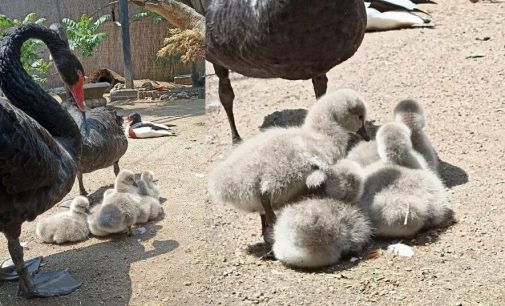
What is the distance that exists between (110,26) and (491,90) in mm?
9994

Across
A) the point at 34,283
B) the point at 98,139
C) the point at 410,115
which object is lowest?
the point at 34,283

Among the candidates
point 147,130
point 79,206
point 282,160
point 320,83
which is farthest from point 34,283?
point 147,130

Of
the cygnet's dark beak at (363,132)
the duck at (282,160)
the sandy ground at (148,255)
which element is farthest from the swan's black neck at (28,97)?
the cygnet's dark beak at (363,132)

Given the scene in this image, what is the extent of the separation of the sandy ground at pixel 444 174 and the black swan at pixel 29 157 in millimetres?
778

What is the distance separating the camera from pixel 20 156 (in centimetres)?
251

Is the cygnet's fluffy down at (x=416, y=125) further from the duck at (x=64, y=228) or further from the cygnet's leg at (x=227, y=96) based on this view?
the duck at (x=64, y=228)

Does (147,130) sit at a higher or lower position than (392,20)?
lower

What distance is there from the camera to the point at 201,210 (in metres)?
3.82

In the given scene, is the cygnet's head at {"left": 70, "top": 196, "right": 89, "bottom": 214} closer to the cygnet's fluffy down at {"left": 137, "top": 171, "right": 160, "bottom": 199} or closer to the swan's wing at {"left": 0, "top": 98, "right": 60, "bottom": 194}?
the cygnet's fluffy down at {"left": 137, "top": 171, "right": 160, "bottom": 199}

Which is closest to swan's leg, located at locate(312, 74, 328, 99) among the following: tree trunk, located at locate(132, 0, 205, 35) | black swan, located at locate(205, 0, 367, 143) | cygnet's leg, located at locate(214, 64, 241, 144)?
black swan, located at locate(205, 0, 367, 143)

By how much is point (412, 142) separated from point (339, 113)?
22.1 inches

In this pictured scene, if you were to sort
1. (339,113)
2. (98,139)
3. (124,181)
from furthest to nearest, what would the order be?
1. (98,139)
2. (124,181)
3. (339,113)

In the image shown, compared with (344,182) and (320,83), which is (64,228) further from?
(320,83)

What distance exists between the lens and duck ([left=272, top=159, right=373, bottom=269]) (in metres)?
2.56
